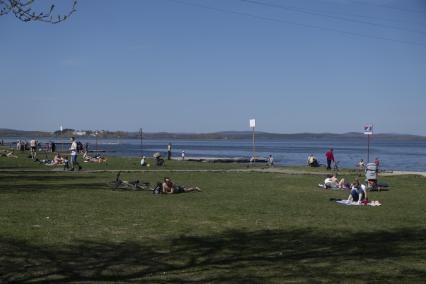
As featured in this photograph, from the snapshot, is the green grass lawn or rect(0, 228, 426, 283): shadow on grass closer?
rect(0, 228, 426, 283): shadow on grass

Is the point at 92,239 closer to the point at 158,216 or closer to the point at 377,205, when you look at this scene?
the point at 158,216

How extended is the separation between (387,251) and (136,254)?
13.8ft

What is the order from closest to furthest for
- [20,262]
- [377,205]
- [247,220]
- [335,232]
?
1. [20,262]
2. [335,232]
3. [247,220]
4. [377,205]

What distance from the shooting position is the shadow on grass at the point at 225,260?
7.73m

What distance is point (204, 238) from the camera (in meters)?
10.8

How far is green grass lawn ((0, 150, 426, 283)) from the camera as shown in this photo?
7969 millimetres

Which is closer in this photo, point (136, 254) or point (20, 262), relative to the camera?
point (20, 262)

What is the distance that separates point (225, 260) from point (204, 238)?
1.98 m

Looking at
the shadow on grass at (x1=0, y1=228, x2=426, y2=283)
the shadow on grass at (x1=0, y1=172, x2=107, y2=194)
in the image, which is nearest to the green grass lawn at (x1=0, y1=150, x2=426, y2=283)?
the shadow on grass at (x1=0, y1=228, x2=426, y2=283)

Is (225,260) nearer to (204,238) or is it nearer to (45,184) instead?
(204,238)

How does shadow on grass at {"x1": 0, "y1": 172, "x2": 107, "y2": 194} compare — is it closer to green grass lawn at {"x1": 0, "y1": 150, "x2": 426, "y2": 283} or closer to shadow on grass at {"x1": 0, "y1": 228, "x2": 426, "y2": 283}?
green grass lawn at {"x1": 0, "y1": 150, "x2": 426, "y2": 283}

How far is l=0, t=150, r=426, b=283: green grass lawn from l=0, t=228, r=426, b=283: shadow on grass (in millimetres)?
15

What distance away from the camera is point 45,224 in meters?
12.0

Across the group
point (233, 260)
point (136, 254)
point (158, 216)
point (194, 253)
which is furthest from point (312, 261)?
point (158, 216)
